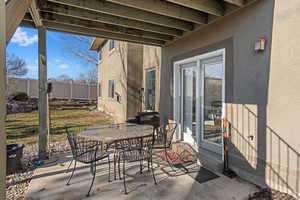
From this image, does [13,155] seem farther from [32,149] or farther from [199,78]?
[199,78]

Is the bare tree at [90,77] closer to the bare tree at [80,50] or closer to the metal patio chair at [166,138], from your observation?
the bare tree at [80,50]

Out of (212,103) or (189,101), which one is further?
(189,101)

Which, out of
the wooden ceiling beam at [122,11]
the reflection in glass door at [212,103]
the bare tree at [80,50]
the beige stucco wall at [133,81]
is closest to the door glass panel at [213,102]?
the reflection in glass door at [212,103]

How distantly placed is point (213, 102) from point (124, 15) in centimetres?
267

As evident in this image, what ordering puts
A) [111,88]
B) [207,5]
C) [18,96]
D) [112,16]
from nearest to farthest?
[207,5], [112,16], [111,88], [18,96]

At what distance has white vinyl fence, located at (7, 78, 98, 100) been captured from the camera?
1636 centimetres

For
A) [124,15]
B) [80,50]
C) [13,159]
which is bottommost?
[13,159]

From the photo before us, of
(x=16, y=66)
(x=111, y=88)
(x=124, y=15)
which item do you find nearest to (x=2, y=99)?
(x=124, y=15)

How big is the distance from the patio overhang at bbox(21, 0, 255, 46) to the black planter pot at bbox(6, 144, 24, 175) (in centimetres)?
268

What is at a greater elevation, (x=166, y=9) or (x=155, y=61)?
(x=166, y=9)

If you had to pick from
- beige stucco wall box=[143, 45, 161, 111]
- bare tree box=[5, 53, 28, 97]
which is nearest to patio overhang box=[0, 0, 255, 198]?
beige stucco wall box=[143, 45, 161, 111]

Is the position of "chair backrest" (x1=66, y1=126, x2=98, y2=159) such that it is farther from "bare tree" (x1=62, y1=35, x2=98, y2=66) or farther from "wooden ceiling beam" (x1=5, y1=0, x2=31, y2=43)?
"bare tree" (x1=62, y1=35, x2=98, y2=66)

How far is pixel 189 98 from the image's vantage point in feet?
14.8

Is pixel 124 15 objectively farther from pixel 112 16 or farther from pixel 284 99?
pixel 284 99
